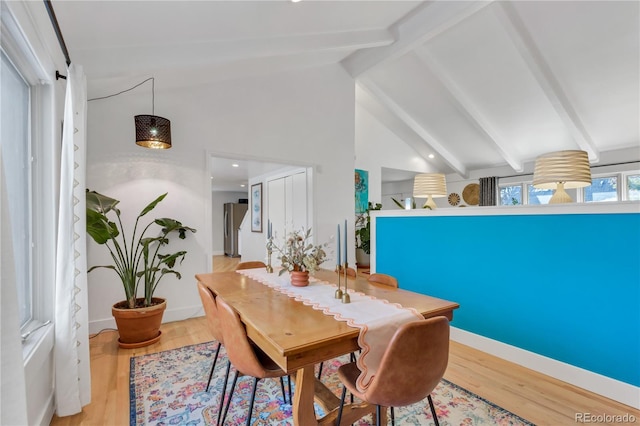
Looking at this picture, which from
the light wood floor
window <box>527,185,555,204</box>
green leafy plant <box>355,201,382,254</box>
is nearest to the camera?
the light wood floor

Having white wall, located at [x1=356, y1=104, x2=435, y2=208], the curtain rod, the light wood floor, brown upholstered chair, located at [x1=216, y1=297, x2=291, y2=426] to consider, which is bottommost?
the light wood floor

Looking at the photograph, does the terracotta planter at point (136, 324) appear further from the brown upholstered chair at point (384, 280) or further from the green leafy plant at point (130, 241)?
the brown upholstered chair at point (384, 280)

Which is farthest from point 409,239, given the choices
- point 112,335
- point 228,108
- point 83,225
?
point 112,335

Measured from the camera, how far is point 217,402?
77.2 inches

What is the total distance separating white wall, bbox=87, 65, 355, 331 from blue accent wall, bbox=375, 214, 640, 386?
6.67 ft

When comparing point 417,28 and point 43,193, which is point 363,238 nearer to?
point 417,28

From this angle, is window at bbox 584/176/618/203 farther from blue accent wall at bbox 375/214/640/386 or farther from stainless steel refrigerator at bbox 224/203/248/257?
stainless steel refrigerator at bbox 224/203/248/257

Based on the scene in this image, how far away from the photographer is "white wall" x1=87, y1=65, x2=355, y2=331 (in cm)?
313

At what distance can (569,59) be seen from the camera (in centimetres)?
420

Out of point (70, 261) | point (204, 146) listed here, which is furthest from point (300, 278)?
point (204, 146)

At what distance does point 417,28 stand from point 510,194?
5.48 metres

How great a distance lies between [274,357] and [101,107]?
326 centimetres

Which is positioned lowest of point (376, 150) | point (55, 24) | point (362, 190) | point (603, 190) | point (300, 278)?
point (300, 278)

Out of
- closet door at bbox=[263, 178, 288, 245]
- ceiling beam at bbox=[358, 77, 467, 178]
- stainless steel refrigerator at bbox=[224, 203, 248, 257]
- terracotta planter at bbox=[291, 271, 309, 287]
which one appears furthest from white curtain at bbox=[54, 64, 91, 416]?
stainless steel refrigerator at bbox=[224, 203, 248, 257]
